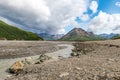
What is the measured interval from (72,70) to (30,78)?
4861 millimetres

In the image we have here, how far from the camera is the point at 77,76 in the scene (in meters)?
19.3

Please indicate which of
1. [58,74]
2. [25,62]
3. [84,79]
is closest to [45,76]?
[58,74]

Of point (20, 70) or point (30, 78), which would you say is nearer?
point (30, 78)

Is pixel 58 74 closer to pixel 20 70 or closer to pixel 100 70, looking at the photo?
pixel 100 70

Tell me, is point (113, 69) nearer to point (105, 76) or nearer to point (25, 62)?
point (105, 76)

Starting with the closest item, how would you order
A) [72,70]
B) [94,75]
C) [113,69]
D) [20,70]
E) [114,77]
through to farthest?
1. [114,77]
2. [94,75]
3. [113,69]
4. [72,70]
5. [20,70]

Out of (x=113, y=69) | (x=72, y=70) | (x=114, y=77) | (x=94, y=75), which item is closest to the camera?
(x=114, y=77)

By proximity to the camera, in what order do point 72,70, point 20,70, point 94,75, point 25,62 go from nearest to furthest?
point 94,75
point 72,70
point 20,70
point 25,62

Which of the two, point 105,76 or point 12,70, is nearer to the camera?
point 105,76

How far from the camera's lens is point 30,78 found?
20.9 metres

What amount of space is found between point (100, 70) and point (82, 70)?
2.02 m

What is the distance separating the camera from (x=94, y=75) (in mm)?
19078

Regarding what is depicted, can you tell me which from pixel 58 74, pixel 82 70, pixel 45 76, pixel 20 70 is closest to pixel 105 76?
pixel 82 70

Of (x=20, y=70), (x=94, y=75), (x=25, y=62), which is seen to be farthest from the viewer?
(x=25, y=62)
